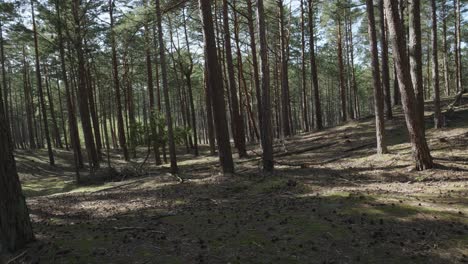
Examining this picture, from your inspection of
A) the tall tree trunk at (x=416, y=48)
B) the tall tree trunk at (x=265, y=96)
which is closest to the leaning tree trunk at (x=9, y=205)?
the tall tree trunk at (x=265, y=96)

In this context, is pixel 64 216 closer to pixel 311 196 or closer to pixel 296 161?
pixel 311 196

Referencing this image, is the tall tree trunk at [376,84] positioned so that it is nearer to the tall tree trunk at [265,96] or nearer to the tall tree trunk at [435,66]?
the tall tree trunk at [435,66]

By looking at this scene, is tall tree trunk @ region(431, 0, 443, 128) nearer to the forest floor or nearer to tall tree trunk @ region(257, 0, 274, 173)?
the forest floor

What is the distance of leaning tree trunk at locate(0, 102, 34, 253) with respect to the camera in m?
5.21

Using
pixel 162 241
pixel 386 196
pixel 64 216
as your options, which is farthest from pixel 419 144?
pixel 64 216

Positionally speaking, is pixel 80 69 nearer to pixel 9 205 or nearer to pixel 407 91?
pixel 9 205

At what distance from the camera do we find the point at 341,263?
454 cm

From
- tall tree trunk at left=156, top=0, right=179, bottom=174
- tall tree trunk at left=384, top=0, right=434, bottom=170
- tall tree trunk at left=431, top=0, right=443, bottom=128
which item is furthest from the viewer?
tall tree trunk at left=156, top=0, right=179, bottom=174

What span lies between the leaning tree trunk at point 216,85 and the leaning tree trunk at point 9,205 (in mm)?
7269

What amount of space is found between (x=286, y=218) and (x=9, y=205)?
4.66m

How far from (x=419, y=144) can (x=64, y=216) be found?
31.3ft

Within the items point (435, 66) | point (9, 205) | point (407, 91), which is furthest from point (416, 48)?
point (9, 205)

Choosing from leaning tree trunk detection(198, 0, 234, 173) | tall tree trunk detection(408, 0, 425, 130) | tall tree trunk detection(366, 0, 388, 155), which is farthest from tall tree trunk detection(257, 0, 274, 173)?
tall tree trunk detection(408, 0, 425, 130)

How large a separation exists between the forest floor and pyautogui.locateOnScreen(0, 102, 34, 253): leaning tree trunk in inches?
10.8
